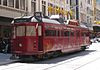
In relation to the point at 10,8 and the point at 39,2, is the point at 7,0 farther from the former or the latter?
the point at 39,2

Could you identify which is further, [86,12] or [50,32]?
[86,12]

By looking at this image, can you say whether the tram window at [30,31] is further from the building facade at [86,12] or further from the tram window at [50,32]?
A: the building facade at [86,12]

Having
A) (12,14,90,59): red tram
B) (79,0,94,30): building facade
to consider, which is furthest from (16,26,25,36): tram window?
(79,0,94,30): building facade

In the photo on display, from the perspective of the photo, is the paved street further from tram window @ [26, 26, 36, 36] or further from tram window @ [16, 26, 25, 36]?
tram window @ [16, 26, 25, 36]

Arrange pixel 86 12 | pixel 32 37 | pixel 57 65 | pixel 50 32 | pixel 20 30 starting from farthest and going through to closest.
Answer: pixel 86 12
pixel 50 32
pixel 20 30
pixel 32 37
pixel 57 65

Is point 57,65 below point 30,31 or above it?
below

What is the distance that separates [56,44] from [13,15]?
12.2 metres

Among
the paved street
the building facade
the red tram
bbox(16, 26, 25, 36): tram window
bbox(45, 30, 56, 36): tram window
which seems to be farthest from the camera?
the building facade

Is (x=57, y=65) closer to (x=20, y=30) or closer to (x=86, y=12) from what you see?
(x=20, y=30)

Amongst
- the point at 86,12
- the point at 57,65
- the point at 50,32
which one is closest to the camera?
the point at 57,65

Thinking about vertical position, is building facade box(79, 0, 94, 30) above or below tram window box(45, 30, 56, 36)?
above

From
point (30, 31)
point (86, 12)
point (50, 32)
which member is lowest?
point (50, 32)

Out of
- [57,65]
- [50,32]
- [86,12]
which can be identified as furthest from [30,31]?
[86,12]

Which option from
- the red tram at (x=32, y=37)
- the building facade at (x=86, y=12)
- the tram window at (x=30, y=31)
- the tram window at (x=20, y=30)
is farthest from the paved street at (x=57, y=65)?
the building facade at (x=86, y=12)
